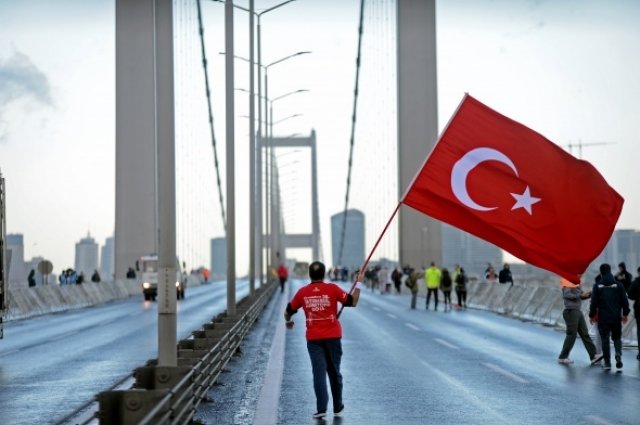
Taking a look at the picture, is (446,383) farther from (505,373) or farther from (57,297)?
(57,297)

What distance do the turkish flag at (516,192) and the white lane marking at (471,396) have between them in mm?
1610

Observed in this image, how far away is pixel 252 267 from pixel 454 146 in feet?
80.5

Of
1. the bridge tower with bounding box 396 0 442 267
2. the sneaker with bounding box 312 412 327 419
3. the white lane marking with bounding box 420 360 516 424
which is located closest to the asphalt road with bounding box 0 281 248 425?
the sneaker with bounding box 312 412 327 419

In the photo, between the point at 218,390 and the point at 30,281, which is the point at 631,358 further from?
the point at 30,281

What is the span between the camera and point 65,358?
20156 mm

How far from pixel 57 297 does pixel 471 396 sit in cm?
3188

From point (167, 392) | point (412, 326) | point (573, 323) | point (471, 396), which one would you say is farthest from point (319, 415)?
point (412, 326)

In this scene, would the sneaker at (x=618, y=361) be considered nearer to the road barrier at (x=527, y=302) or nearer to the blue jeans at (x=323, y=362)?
the road barrier at (x=527, y=302)

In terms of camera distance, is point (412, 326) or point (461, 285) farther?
point (461, 285)

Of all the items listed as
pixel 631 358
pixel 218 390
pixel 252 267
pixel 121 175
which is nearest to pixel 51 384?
pixel 218 390

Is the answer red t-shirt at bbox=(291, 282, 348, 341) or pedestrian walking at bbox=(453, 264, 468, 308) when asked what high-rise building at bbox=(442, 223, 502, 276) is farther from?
red t-shirt at bbox=(291, 282, 348, 341)

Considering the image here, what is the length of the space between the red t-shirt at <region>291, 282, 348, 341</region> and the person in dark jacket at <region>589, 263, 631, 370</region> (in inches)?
273

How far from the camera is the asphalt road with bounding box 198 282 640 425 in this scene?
12328 millimetres

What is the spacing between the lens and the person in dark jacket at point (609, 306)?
57.6 ft
